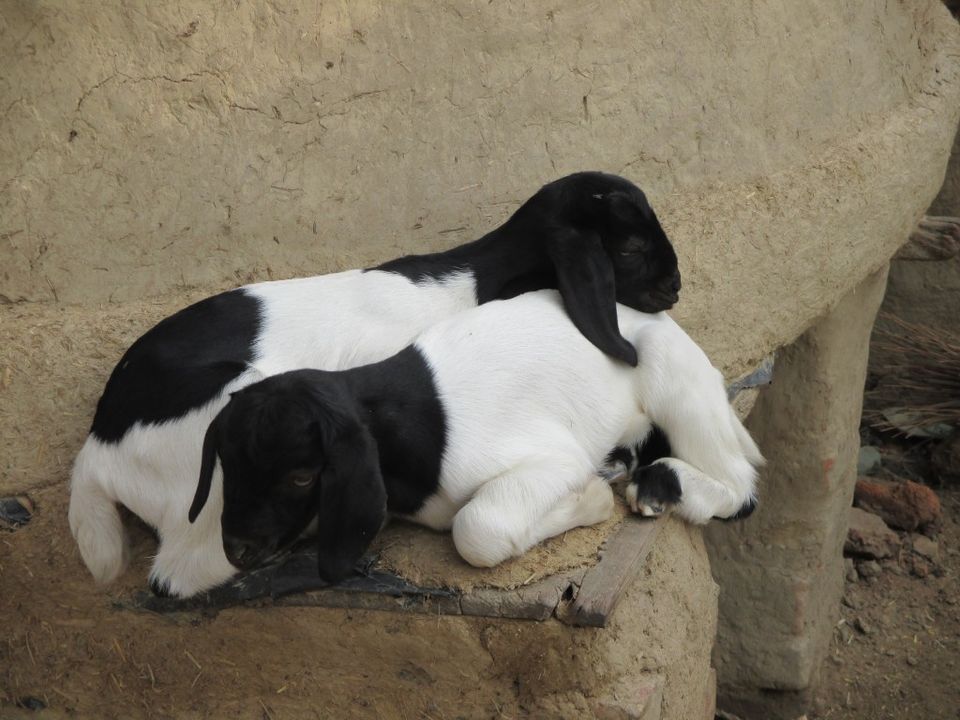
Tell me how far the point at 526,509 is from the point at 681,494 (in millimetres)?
579

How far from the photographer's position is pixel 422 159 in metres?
4.02

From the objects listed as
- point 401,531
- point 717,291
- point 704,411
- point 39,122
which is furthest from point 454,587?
point 39,122

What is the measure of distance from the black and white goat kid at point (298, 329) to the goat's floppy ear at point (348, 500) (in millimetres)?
347

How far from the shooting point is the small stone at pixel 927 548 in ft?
21.6

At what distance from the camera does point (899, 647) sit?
238 inches

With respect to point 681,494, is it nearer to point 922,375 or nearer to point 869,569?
point 869,569

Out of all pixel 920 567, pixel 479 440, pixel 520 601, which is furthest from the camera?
pixel 920 567

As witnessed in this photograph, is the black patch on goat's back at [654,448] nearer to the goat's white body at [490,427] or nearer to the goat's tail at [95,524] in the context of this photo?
the goat's white body at [490,427]

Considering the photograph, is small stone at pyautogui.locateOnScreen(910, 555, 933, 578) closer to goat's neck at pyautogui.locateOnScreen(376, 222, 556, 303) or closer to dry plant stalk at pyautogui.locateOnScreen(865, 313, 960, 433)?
dry plant stalk at pyautogui.locateOnScreen(865, 313, 960, 433)

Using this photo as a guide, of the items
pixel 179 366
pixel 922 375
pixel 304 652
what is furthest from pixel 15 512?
pixel 922 375

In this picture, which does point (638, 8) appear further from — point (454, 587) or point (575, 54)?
point (454, 587)

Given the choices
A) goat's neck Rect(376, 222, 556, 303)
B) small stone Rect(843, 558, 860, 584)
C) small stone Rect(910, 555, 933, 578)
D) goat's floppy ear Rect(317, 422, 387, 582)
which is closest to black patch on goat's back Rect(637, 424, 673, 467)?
goat's neck Rect(376, 222, 556, 303)

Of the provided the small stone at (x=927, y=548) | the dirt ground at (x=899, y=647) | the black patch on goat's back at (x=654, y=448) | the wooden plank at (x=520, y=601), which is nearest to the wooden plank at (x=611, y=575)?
the wooden plank at (x=520, y=601)

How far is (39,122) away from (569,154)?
184 cm
